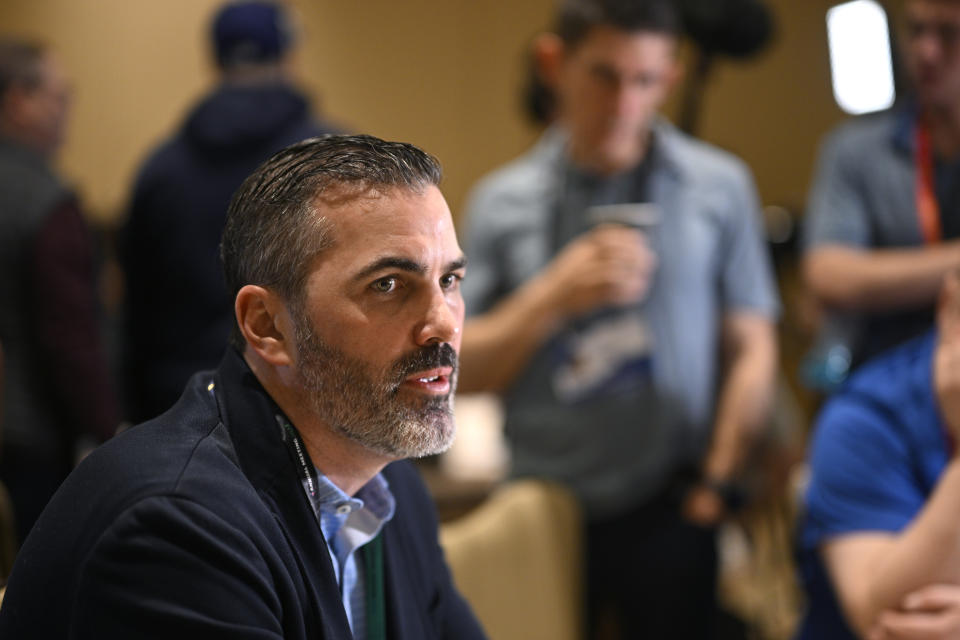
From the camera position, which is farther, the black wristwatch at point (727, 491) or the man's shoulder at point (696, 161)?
the man's shoulder at point (696, 161)

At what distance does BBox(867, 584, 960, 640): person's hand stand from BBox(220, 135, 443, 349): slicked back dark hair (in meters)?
1.03

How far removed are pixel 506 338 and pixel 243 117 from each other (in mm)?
743

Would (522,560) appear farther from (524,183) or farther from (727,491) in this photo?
(524,183)

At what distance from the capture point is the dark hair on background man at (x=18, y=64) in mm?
2881

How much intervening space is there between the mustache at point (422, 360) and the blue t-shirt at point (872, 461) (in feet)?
3.44

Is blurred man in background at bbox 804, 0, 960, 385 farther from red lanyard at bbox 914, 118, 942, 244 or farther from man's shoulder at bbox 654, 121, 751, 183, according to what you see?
man's shoulder at bbox 654, 121, 751, 183

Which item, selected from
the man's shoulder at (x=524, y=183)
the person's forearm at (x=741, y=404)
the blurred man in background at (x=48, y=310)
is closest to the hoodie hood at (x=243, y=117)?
the blurred man in background at (x=48, y=310)

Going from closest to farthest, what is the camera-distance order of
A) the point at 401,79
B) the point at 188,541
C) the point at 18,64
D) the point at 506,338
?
1. the point at 188,541
2. the point at 506,338
3. the point at 18,64
4. the point at 401,79

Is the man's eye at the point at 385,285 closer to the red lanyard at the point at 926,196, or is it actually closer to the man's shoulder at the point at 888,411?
the man's shoulder at the point at 888,411

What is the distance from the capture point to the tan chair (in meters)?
2.01

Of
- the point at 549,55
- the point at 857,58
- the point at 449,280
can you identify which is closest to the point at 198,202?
the point at 549,55

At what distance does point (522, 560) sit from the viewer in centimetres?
220

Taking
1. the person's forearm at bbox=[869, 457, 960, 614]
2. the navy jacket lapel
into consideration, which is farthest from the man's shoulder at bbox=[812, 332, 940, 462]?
the navy jacket lapel

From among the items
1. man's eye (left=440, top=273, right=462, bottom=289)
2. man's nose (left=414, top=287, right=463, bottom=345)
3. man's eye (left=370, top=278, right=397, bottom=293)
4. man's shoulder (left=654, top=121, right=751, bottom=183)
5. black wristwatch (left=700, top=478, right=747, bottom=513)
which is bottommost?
black wristwatch (left=700, top=478, right=747, bottom=513)
